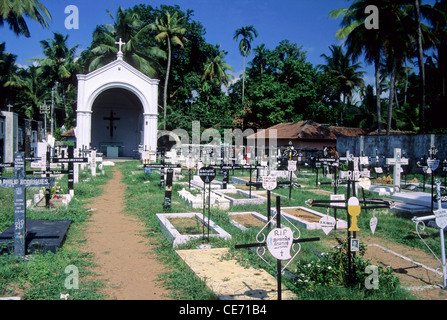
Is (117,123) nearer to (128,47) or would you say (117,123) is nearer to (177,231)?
(128,47)

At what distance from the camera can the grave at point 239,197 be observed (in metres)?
11.5

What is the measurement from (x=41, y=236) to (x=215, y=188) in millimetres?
7960

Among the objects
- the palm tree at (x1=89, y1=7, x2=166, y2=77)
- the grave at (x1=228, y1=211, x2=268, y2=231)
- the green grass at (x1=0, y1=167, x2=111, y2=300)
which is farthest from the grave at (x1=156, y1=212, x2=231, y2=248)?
the palm tree at (x1=89, y1=7, x2=166, y2=77)

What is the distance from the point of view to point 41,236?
22.5ft

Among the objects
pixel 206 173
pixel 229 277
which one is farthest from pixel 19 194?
pixel 229 277

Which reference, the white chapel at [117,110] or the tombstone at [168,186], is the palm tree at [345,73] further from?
the tombstone at [168,186]

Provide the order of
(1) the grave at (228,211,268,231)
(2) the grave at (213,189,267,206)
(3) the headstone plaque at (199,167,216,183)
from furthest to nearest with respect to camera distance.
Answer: (2) the grave at (213,189,267,206) → (1) the grave at (228,211,268,231) → (3) the headstone plaque at (199,167,216,183)

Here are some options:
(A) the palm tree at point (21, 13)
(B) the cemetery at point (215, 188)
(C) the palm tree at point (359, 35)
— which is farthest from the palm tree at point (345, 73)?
(A) the palm tree at point (21, 13)

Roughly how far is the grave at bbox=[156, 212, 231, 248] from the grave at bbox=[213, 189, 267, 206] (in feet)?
7.85

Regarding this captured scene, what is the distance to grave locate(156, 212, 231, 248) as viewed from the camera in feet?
23.0

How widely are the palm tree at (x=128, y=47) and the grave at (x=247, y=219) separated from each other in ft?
83.0

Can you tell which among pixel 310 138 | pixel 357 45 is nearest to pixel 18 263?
pixel 357 45

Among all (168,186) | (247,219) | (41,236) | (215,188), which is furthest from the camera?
(215,188)

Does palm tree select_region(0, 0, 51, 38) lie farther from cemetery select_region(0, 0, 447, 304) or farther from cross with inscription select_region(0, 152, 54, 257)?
cross with inscription select_region(0, 152, 54, 257)
